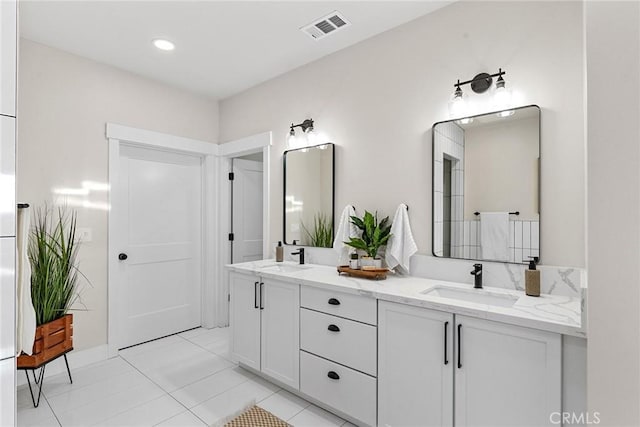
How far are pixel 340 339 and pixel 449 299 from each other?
0.71 metres

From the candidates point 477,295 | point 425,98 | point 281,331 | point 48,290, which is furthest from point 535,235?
point 48,290

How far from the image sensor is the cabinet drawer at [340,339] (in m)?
1.92

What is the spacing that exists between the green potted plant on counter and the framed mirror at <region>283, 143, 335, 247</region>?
0.44 m

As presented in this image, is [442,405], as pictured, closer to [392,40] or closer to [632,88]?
[632,88]

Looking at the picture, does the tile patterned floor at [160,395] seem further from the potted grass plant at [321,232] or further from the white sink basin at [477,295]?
the potted grass plant at [321,232]

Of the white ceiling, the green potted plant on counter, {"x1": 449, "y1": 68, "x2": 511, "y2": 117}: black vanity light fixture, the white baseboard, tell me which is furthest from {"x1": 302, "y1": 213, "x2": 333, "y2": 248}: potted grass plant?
the white baseboard

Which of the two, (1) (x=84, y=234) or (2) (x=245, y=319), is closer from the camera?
(2) (x=245, y=319)

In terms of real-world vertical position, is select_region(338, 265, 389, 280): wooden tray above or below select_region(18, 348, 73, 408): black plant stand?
above

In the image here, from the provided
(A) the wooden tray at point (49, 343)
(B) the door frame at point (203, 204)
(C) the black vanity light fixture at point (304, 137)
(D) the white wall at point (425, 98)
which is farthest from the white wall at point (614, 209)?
(B) the door frame at point (203, 204)

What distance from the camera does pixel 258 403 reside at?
7.54 feet

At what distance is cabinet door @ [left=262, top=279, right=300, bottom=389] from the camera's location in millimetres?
2297

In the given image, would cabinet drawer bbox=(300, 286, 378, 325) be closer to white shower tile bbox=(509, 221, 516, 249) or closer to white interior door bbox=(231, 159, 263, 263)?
white shower tile bbox=(509, 221, 516, 249)

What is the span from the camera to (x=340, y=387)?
2.05 meters

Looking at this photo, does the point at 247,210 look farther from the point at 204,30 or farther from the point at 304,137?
the point at 204,30
